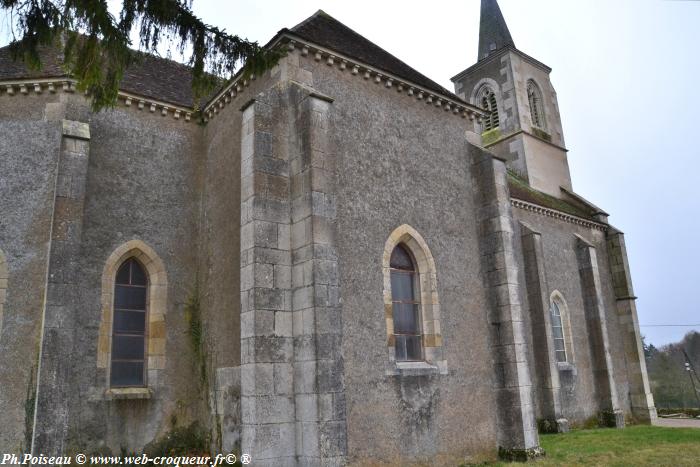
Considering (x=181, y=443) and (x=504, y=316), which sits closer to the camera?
(x=181, y=443)

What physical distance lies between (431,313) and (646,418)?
13.6 meters

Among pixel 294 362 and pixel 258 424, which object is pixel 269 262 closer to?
pixel 294 362

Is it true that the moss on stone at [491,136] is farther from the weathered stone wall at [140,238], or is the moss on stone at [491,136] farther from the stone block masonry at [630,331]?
the weathered stone wall at [140,238]

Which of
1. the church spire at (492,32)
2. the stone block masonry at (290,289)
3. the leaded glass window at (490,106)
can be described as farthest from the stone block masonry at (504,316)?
the church spire at (492,32)

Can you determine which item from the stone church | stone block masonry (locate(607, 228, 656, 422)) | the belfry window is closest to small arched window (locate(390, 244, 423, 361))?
the stone church

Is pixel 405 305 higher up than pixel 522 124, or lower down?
lower down

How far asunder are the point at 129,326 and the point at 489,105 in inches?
774

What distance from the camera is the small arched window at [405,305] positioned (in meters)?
10.2

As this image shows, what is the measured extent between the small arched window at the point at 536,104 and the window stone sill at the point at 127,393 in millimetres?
20589

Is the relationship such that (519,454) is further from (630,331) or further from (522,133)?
(522,133)

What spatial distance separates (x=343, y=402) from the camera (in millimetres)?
8250

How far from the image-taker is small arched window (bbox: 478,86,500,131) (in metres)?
24.8

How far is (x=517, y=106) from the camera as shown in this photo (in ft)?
77.9

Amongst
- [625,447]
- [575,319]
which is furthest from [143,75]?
[575,319]
